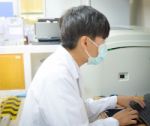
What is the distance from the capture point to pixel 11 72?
7.31ft

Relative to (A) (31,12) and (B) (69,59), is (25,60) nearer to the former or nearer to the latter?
(A) (31,12)

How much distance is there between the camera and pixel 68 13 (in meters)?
1.15

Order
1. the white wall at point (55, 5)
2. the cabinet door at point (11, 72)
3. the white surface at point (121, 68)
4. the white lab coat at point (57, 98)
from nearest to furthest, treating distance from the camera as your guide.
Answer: the white lab coat at point (57, 98)
the white surface at point (121, 68)
the cabinet door at point (11, 72)
the white wall at point (55, 5)

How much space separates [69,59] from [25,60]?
3.70ft

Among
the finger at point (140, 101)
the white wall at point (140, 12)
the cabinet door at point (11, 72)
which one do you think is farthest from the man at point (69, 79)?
the white wall at point (140, 12)

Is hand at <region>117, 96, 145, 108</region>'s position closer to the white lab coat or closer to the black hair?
the white lab coat

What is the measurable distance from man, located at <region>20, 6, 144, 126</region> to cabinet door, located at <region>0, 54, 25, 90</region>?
3.60 feet

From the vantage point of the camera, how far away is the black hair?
111 cm

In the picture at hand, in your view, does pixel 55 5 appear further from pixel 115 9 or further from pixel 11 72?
pixel 11 72

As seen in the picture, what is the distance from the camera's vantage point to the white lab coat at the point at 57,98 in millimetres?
997

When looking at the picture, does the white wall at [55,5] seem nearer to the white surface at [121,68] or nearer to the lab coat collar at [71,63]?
the white surface at [121,68]

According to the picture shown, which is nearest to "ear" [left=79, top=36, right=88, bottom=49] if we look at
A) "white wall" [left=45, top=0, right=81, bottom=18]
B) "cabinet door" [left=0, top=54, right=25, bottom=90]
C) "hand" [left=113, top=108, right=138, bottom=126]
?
"hand" [left=113, top=108, right=138, bottom=126]

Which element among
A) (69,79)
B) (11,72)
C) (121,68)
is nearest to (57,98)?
(69,79)

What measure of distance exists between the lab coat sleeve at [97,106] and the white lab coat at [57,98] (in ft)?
0.83
